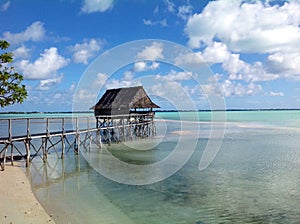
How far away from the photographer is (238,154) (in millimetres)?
18578

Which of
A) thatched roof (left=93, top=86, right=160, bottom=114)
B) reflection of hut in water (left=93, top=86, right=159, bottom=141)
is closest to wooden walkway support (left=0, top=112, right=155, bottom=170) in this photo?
reflection of hut in water (left=93, top=86, right=159, bottom=141)

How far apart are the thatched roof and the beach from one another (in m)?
15.4

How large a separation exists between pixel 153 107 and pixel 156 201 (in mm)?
19433

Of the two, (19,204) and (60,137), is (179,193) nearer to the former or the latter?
(19,204)

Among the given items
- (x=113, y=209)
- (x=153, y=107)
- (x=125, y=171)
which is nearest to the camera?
(x=113, y=209)

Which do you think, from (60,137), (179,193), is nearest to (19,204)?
(179,193)

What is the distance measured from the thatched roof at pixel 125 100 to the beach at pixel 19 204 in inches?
608

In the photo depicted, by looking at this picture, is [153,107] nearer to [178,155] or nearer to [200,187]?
[178,155]

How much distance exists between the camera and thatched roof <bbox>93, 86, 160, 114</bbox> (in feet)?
86.0

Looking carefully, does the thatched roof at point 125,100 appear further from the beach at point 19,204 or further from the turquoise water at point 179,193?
the beach at point 19,204

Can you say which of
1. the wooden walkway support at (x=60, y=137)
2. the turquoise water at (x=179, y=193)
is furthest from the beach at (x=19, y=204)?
the wooden walkway support at (x=60, y=137)

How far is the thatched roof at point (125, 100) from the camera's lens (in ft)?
86.0

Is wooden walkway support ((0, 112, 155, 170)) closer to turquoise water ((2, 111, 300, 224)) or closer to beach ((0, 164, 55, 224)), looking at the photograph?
turquoise water ((2, 111, 300, 224))

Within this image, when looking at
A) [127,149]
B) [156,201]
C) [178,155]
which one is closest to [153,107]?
[127,149]
